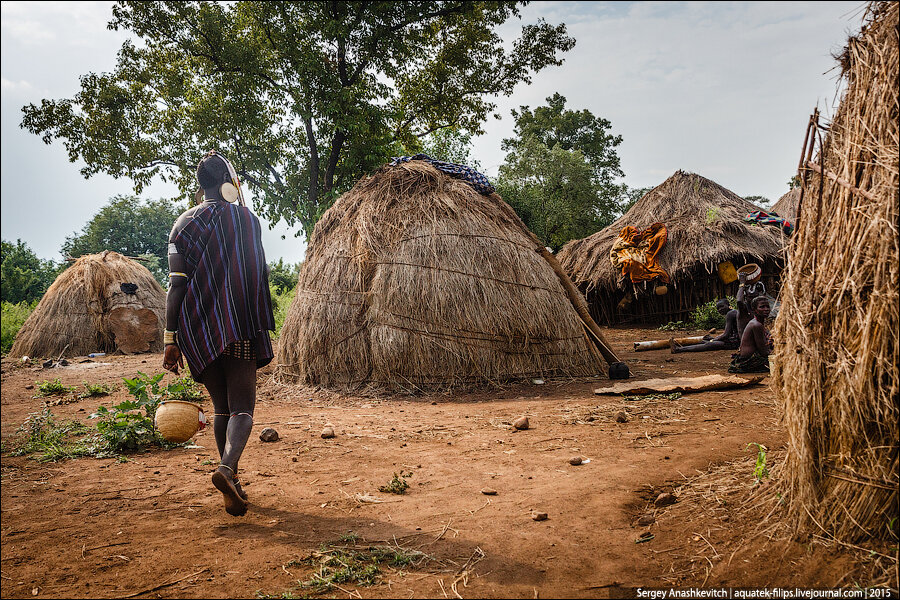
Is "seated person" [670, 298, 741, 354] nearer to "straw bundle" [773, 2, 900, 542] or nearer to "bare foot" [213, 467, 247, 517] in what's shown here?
"straw bundle" [773, 2, 900, 542]

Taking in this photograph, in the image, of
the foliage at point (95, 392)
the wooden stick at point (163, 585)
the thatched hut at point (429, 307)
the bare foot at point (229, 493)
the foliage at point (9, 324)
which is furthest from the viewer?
the foliage at point (9, 324)

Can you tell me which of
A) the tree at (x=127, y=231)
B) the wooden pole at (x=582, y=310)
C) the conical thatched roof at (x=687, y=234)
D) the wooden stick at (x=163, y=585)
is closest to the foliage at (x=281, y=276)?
the tree at (x=127, y=231)

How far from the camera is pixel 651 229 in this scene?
14844mm

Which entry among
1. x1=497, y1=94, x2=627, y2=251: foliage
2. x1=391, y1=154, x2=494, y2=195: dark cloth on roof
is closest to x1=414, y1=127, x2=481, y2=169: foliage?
x1=497, y1=94, x2=627, y2=251: foliage

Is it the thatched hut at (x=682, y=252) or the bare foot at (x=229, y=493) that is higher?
the thatched hut at (x=682, y=252)

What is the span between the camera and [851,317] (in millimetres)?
2064

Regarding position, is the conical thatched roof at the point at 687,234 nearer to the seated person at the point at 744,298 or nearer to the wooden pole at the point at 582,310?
the seated person at the point at 744,298

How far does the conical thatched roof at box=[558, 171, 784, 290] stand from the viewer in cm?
1412

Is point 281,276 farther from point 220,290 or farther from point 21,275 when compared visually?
point 220,290

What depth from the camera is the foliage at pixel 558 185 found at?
21.9 m

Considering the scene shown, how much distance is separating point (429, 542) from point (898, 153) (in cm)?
237

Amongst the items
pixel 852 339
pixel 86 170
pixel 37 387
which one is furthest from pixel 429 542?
pixel 86 170

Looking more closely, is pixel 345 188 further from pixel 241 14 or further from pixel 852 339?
pixel 852 339

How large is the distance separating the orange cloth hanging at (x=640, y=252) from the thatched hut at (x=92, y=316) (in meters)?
11.8
